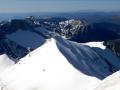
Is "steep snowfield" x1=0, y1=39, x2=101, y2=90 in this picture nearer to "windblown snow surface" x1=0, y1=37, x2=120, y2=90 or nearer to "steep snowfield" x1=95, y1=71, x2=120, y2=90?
"windblown snow surface" x1=0, y1=37, x2=120, y2=90

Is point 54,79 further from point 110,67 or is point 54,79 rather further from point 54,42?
point 110,67

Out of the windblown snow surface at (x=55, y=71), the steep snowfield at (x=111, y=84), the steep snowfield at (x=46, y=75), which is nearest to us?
the steep snowfield at (x=111, y=84)

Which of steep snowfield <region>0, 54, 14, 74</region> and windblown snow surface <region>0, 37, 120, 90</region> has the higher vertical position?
windblown snow surface <region>0, 37, 120, 90</region>

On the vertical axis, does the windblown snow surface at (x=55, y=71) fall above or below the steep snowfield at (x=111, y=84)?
below

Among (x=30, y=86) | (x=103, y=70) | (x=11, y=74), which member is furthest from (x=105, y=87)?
(x=103, y=70)

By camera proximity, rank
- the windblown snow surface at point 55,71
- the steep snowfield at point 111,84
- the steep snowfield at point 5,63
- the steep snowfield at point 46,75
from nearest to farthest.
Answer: the steep snowfield at point 111,84
the steep snowfield at point 46,75
the windblown snow surface at point 55,71
the steep snowfield at point 5,63

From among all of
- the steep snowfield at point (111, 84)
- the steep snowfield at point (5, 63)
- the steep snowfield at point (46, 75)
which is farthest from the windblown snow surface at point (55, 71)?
the steep snowfield at point (111, 84)

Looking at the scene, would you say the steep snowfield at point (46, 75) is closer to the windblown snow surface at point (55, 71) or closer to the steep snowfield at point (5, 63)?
the windblown snow surface at point (55, 71)

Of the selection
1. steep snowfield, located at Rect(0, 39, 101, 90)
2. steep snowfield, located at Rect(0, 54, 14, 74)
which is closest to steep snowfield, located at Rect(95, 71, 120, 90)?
steep snowfield, located at Rect(0, 39, 101, 90)
